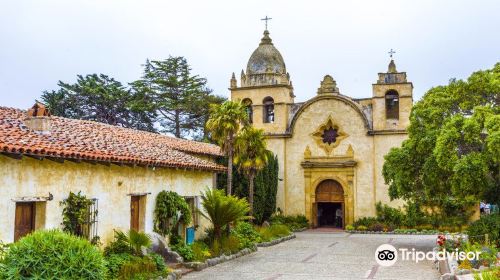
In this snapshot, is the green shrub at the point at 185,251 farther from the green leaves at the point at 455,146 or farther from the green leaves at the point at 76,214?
the green leaves at the point at 455,146

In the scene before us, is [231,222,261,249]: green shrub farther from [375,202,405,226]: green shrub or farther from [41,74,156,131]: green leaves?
[41,74,156,131]: green leaves

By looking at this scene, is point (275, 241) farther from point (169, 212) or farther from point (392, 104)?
point (392, 104)

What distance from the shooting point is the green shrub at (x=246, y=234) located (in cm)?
2245

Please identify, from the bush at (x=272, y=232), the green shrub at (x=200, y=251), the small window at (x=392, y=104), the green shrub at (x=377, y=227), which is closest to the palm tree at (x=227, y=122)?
the bush at (x=272, y=232)

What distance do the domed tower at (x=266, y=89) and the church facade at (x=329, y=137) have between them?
7 centimetres

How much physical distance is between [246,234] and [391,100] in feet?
51.6

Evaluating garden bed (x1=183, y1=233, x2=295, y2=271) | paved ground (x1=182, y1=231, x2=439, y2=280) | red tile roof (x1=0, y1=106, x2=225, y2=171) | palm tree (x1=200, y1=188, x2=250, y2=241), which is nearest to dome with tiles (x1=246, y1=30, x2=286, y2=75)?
paved ground (x1=182, y1=231, x2=439, y2=280)

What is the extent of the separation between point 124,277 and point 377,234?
21.2 m

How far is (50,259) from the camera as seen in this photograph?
9828mm

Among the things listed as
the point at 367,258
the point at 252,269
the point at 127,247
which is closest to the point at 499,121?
the point at 367,258

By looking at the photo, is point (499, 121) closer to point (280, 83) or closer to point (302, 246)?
point (302, 246)

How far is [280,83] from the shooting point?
36.6 meters

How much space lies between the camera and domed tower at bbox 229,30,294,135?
119 ft

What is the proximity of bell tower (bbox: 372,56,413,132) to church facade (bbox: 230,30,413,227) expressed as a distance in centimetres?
6
